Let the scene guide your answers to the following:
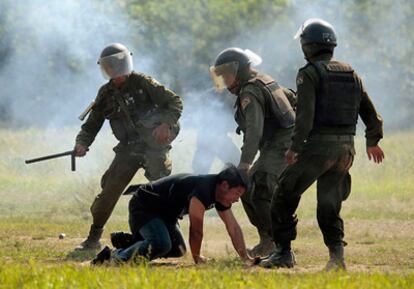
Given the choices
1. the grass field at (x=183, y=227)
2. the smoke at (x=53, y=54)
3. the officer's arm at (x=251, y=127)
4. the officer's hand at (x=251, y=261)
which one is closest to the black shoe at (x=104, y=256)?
the grass field at (x=183, y=227)

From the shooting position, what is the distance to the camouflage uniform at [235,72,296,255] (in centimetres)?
999

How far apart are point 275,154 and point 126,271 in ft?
8.84

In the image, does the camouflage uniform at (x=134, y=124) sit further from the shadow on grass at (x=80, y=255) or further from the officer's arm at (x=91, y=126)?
the shadow on grass at (x=80, y=255)

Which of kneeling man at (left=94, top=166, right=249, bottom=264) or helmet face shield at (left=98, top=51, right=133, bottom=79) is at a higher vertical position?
helmet face shield at (left=98, top=51, right=133, bottom=79)

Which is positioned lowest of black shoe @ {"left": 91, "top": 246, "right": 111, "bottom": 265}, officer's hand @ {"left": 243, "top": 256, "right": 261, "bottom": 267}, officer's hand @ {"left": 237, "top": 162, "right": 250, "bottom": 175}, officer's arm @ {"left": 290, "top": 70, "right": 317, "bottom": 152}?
officer's hand @ {"left": 243, "top": 256, "right": 261, "bottom": 267}

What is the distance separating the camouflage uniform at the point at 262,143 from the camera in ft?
32.8

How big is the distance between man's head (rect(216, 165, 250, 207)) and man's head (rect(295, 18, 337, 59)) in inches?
42.6

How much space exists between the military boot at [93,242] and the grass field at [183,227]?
16cm

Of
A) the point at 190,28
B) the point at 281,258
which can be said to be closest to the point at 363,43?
the point at 190,28

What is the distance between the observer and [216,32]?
87.6 feet

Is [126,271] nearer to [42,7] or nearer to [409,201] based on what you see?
[409,201]

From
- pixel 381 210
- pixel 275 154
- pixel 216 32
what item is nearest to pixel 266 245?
pixel 275 154

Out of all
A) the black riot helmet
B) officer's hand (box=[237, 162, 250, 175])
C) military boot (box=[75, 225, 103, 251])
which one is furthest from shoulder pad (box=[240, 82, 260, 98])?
military boot (box=[75, 225, 103, 251])

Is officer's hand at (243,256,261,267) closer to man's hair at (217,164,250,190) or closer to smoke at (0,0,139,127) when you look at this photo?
man's hair at (217,164,250,190)
